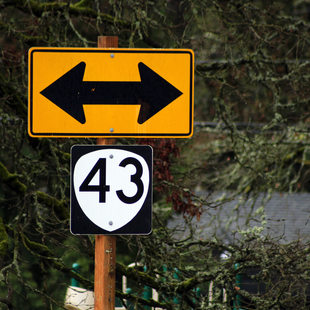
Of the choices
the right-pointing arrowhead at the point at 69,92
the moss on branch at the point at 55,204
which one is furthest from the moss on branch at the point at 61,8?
the right-pointing arrowhead at the point at 69,92

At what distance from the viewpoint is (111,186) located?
3703mm

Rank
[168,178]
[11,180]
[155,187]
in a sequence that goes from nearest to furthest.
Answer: [11,180]
[155,187]
[168,178]

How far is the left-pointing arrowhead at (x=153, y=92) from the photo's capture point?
12.3 feet

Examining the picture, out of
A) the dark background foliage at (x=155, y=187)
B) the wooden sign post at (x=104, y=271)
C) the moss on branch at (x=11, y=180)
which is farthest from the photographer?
the moss on branch at (x=11, y=180)

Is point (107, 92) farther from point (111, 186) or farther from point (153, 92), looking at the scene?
point (111, 186)

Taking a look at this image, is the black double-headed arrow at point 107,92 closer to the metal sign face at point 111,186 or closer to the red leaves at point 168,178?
the metal sign face at point 111,186

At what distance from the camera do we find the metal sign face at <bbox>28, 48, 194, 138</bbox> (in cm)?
372

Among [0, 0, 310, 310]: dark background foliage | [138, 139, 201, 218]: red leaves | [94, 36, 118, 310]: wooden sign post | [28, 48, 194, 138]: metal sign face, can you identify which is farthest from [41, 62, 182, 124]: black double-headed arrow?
[138, 139, 201, 218]: red leaves

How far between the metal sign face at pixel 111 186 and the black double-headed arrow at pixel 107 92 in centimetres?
21

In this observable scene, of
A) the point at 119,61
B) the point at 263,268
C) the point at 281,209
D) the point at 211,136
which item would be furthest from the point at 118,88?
the point at 281,209

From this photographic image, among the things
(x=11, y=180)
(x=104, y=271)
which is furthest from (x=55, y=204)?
(x=104, y=271)

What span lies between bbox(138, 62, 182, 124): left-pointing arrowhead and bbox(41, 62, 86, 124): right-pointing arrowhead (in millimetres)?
299

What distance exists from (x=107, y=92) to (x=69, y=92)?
0.19 m

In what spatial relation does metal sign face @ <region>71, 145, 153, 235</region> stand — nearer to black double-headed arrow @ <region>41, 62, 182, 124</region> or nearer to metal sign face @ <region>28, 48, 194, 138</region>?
metal sign face @ <region>28, 48, 194, 138</region>
